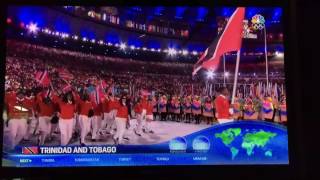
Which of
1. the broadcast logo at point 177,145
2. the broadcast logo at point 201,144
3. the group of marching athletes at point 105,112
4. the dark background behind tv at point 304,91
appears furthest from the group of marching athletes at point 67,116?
the dark background behind tv at point 304,91

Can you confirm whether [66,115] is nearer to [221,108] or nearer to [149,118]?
[149,118]

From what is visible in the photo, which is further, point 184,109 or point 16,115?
point 184,109

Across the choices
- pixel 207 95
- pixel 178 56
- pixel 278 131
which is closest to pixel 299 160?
pixel 278 131

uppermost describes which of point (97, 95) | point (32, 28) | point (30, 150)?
point (32, 28)

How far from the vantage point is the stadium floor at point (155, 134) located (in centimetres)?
265

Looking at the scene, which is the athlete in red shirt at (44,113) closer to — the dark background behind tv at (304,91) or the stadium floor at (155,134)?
the stadium floor at (155,134)

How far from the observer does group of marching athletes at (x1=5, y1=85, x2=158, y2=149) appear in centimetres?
263

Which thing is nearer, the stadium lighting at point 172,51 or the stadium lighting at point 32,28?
the stadium lighting at point 32,28

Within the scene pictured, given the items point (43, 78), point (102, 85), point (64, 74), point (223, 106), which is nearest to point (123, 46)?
point (102, 85)

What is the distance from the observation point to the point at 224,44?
2797 mm

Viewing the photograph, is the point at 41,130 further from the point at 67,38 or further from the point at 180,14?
the point at 180,14

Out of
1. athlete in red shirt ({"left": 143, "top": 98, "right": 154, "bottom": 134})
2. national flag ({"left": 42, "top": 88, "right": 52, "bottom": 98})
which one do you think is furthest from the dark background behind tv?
national flag ({"left": 42, "top": 88, "right": 52, "bottom": 98})

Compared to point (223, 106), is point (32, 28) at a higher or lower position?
higher

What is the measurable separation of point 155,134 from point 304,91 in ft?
3.39
